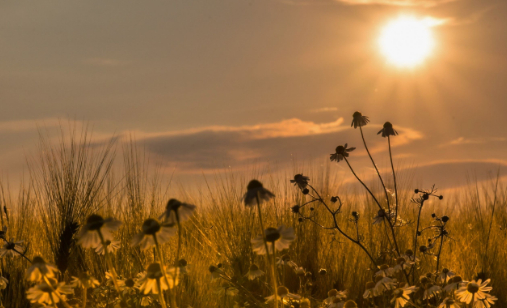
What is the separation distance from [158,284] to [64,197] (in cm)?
230

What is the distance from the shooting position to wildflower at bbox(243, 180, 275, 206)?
1215 millimetres

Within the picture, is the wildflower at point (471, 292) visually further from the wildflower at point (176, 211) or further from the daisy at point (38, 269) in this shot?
the daisy at point (38, 269)

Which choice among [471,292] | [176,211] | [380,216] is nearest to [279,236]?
[176,211]

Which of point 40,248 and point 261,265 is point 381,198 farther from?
point 40,248

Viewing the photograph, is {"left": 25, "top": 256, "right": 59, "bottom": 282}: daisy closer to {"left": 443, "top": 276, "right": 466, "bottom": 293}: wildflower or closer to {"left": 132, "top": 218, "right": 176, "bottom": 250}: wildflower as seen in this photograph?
{"left": 132, "top": 218, "right": 176, "bottom": 250}: wildflower

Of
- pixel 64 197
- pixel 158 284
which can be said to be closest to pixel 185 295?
pixel 64 197

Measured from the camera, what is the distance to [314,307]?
2.83 m

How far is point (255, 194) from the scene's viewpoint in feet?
4.00

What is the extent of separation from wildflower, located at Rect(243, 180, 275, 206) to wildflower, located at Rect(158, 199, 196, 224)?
5.8 inches

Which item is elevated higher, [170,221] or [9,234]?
[170,221]

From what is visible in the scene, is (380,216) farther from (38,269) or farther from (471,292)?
(38,269)

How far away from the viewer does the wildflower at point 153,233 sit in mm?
1223

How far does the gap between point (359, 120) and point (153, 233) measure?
1.69 metres

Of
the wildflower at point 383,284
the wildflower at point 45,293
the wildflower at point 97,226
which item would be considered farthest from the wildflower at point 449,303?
the wildflower at point 45,293
